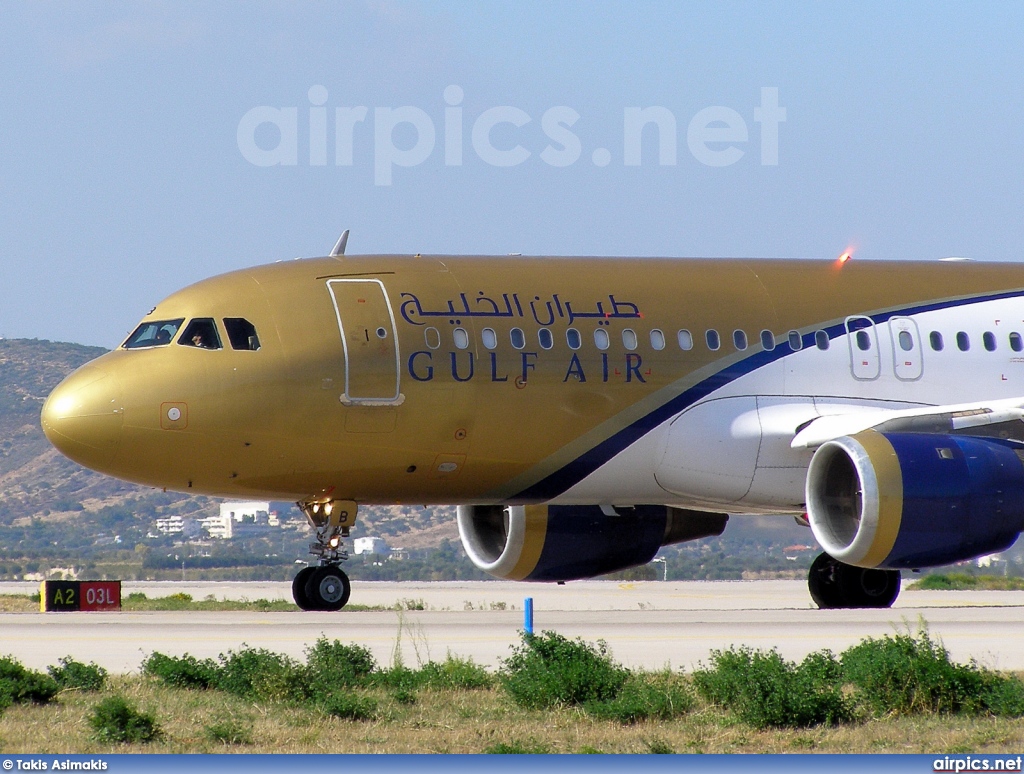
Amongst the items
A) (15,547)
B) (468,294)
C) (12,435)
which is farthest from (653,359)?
(12,435)

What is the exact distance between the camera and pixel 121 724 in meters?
11.8

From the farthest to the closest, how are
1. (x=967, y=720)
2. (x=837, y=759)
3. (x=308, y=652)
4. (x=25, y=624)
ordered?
(x=25, y=624), (x=308, y=652), (x=967, y=720), (x=837, y=759)

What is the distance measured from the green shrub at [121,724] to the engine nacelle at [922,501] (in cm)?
1111

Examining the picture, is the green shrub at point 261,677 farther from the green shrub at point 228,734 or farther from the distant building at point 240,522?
the distant building at point 240,522

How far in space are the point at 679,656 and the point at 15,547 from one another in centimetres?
11397

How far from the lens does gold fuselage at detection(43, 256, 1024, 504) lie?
20953mm

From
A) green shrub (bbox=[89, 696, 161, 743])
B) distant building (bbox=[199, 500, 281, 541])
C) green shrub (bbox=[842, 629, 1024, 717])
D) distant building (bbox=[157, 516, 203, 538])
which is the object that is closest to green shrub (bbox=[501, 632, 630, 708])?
green shrub (bbox=[842, 629, 1024, 717])

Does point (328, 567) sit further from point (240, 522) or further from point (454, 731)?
point (240, 522)

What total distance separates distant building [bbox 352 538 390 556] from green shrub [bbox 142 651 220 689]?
97.4 meters

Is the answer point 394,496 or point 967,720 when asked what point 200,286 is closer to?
point 394,496

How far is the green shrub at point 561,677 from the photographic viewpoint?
532 inches

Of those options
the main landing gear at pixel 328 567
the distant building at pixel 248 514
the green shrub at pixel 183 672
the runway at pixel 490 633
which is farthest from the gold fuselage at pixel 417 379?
the distant building at pixel 248 514

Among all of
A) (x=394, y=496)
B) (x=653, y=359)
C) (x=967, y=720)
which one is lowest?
(x=967, y=720)

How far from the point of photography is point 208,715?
12.9m
